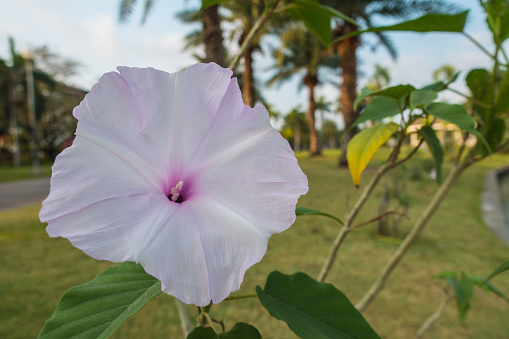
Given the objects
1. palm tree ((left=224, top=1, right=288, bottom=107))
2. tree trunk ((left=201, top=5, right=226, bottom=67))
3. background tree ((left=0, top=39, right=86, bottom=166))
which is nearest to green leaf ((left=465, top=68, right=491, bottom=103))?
tree trunk ((left=201, top=5, right=226, bottom=67))

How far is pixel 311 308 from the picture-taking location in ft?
1.58

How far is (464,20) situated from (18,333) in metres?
2.47

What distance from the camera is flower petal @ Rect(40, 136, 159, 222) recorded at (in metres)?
0.31

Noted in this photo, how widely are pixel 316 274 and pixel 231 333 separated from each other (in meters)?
2.52

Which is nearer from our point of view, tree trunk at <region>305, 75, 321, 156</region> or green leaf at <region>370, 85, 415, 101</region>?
green leaf at <region>370, 85, 415, 101</region>

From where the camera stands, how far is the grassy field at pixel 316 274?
2.16 meters

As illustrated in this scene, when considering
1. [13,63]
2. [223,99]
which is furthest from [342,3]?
[13,63]

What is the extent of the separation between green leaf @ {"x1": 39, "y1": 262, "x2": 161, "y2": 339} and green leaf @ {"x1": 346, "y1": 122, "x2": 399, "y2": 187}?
0.39 meters

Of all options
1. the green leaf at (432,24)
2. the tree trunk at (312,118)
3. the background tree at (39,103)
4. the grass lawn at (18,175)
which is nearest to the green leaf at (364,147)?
the green leaf at (432,24)

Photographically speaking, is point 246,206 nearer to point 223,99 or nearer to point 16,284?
point 223,99

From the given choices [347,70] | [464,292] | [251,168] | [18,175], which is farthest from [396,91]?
[18,175]

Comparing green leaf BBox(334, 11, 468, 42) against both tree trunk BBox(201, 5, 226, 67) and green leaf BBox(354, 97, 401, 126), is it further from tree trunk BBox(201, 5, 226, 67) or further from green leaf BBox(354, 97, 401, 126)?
tree trunk BBox(201, 5, 226, 67)

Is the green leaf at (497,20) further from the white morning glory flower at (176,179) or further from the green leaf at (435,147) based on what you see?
the white morning glory flower at (176,179)

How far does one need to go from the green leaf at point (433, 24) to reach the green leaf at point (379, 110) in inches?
5.2
